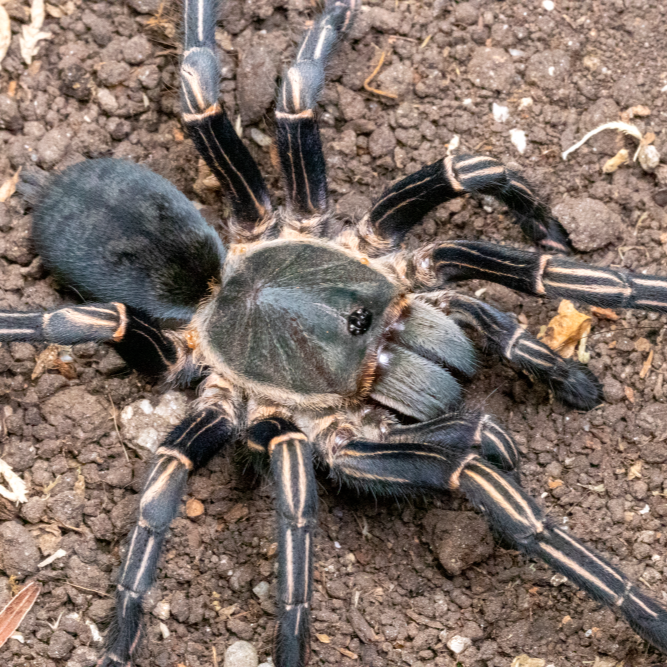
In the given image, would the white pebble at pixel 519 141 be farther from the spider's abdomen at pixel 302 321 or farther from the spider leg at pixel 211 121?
the spider leg at pixel 211 121

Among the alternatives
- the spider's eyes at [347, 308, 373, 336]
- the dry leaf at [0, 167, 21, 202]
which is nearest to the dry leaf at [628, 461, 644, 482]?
the spider's eyes at [347, 308, 373, 336]

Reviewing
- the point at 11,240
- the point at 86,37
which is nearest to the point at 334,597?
the point at 11,240

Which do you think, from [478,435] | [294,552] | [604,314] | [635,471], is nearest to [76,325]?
[294,552]

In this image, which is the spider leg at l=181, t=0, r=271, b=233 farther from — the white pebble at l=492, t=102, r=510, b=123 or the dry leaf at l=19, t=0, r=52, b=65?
the white pebble at l=492, t=102, r=510, b=123

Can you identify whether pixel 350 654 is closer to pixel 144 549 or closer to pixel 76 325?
pixel 144 549

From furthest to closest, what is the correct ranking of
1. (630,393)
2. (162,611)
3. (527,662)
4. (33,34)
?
(33,34)
(630,393)
(162,611)
(527,662)
